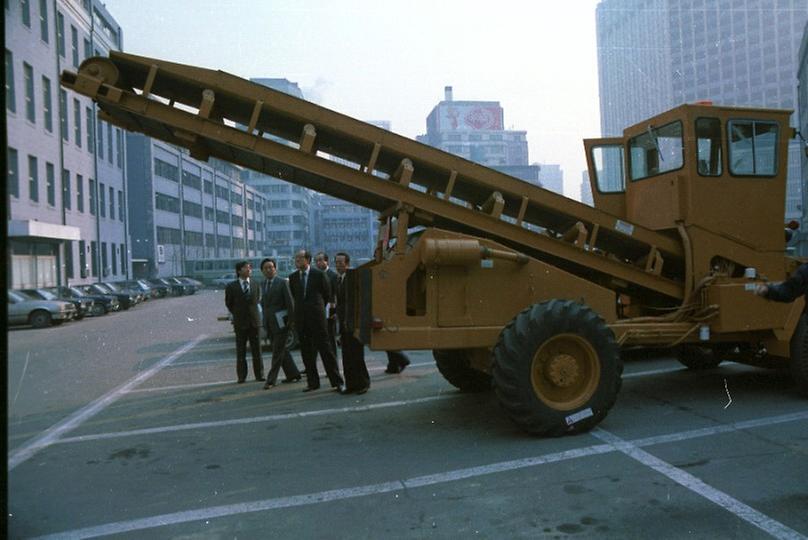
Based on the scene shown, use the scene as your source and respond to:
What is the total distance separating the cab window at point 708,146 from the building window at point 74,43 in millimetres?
5944

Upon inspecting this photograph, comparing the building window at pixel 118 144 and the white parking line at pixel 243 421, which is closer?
the white parking line at pixel 243 421

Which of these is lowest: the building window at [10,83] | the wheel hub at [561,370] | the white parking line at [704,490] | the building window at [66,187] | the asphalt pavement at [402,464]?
the asphalt pavement at [402,464]

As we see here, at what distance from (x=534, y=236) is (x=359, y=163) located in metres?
1.94

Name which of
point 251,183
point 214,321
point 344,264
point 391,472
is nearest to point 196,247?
point 251,183

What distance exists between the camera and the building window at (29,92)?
9.95ft

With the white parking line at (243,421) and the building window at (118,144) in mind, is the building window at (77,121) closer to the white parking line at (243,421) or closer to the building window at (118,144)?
the building window at (118,144)

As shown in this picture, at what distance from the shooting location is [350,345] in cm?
795

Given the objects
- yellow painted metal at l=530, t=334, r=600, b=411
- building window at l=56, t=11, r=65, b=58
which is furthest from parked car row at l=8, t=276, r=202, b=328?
yellow painted metal at l=530, t=334, r=600, b=411

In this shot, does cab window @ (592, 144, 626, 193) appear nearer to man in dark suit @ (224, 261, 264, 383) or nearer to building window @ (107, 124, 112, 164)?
man in dark suit @ (224, 261, 264, 383)

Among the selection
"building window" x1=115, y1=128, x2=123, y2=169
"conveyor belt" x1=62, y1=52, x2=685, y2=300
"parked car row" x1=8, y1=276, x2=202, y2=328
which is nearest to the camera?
"conveyor belt" x1=62, y1=52, x2=685, y2=300

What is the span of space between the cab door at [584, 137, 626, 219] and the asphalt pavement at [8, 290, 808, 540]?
2371mm

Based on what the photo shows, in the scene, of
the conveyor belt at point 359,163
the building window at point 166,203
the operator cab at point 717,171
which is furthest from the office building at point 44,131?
A: the building window at point 166,203

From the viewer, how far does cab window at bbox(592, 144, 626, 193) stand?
7531 millimetres

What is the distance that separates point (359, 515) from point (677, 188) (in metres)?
4.94
